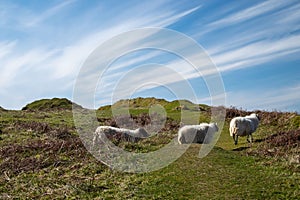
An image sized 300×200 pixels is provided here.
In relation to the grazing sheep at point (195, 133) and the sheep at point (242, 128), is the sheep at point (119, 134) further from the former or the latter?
the sheep at point (242, 128)

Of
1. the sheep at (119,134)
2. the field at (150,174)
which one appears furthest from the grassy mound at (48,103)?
the field at (150,174)

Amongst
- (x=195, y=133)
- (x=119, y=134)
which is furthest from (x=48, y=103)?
(x=195, y=133)

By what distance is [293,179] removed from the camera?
39.4 ft

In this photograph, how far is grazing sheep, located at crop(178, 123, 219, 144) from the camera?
19.5 m

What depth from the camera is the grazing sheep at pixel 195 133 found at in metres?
19.5

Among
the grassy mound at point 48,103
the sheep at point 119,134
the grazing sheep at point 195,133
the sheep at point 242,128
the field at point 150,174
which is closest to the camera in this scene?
the field at point 150,174

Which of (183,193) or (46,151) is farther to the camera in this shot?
(46,151)

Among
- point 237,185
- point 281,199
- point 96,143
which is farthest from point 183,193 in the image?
point 96,143

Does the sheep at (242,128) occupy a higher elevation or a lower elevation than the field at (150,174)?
higher

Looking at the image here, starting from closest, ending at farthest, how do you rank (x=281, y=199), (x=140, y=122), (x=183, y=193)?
(x=281, y=199) < (x=183, y=193) < (x=140, y=122)

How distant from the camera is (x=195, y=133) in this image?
19.8m

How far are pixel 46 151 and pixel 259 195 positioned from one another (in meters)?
9.41

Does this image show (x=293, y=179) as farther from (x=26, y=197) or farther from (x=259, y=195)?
(x=26, y=197)

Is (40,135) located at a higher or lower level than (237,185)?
higher
